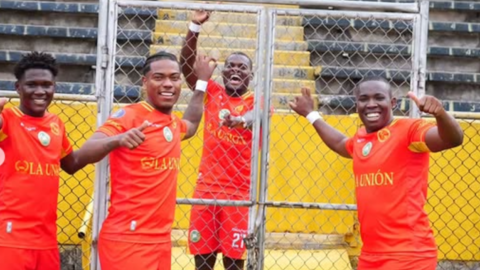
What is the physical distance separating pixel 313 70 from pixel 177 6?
4.47 meters

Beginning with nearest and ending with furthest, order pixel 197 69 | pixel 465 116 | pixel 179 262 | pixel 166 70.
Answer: pixel 166 70 < pixel 197 69 < pixel 465 116 < pixel 179 262

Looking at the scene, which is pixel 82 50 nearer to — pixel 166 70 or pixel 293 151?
pixel 293 151

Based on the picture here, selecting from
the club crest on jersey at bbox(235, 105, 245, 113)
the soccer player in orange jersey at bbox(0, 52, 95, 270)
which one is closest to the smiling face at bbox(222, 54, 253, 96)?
the club crest on jersey at bbox(235, 105, 245, 113)

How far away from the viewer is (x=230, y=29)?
34.7ft

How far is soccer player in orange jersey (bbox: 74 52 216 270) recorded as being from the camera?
5371 millimetres

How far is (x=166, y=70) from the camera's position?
570cm

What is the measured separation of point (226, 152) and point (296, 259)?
1.45 m

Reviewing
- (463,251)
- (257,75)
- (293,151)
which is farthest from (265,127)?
(463,251)

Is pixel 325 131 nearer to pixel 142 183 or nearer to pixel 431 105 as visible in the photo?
pixel 431 105

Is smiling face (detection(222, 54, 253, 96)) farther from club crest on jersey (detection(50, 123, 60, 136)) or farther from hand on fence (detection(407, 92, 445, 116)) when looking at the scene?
hand on fence (detection(407, 92, 445, 116))

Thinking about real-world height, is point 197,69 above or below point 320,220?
above

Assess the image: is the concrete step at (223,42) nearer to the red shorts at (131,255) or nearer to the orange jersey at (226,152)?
the orange jersey at (226,152)

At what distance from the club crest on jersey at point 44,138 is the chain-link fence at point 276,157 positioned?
0.43 m

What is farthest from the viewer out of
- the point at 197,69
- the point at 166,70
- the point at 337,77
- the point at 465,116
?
the point at 337,77
